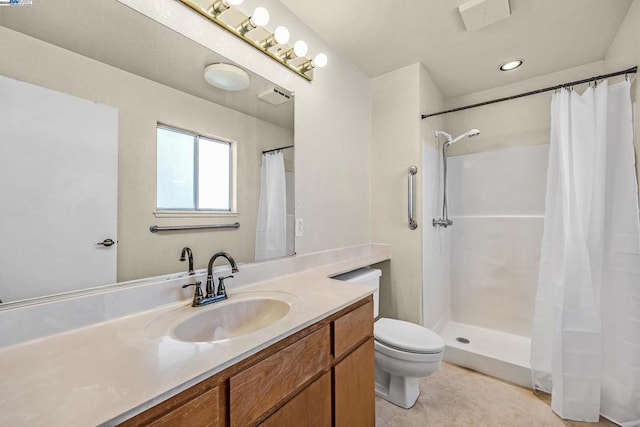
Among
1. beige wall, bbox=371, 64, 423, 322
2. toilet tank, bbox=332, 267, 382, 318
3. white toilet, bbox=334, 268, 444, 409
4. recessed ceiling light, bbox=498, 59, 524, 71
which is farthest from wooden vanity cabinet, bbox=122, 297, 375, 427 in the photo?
recessed ceiling light, bbox=498, 59, 524, 71

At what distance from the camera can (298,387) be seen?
0.83 meters

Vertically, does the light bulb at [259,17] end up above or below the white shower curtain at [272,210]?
above

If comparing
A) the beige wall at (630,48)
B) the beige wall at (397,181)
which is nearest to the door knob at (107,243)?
the beige wall at (397,181)

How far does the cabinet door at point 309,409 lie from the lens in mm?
769

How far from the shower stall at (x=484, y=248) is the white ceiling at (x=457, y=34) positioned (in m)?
0.68

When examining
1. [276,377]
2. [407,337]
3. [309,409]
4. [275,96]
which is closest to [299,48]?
[275,96]

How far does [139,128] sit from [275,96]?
74cm

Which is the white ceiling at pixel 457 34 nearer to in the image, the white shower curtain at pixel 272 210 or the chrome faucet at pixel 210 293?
the white shower curtain at pixel 272 210

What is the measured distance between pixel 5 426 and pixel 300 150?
147 cm

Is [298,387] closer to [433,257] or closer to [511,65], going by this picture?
[433,257]

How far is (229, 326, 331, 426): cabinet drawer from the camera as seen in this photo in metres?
0.66

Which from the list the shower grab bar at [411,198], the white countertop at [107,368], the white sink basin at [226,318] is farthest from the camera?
the shower grab bar at [411,198]

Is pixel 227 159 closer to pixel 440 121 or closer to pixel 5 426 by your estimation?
pixel 5 426

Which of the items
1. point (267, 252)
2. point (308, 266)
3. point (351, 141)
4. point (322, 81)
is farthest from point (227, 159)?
point (351, 141)
